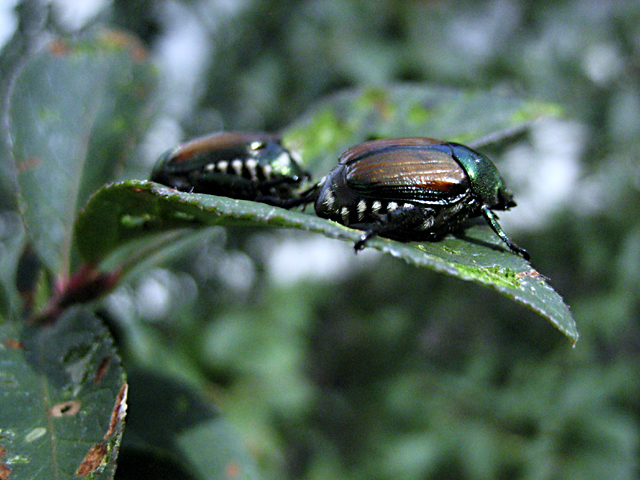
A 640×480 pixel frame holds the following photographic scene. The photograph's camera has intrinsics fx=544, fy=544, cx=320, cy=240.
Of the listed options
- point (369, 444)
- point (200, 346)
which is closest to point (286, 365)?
point (200, 346)

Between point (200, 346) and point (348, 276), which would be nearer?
point (200, 346)

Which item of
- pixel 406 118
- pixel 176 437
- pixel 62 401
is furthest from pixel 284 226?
pixel 406 118

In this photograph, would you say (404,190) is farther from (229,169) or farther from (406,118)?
(406,118)

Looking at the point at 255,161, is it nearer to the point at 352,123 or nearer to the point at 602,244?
the point at 352,123

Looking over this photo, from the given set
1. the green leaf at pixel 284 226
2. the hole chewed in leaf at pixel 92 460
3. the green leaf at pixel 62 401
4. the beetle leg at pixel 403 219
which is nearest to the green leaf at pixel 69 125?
the green leaf at pixel 284 226

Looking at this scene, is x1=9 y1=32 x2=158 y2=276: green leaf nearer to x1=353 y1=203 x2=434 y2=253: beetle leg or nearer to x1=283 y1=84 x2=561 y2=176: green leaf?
x1=283 y1=84 x2=561 y2=176: green leaf

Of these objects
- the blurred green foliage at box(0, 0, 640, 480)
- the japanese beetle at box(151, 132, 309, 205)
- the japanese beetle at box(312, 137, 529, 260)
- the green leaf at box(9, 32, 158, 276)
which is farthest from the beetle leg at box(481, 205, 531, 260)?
the blurred green foliage at box(0, 0, 640, 480)
